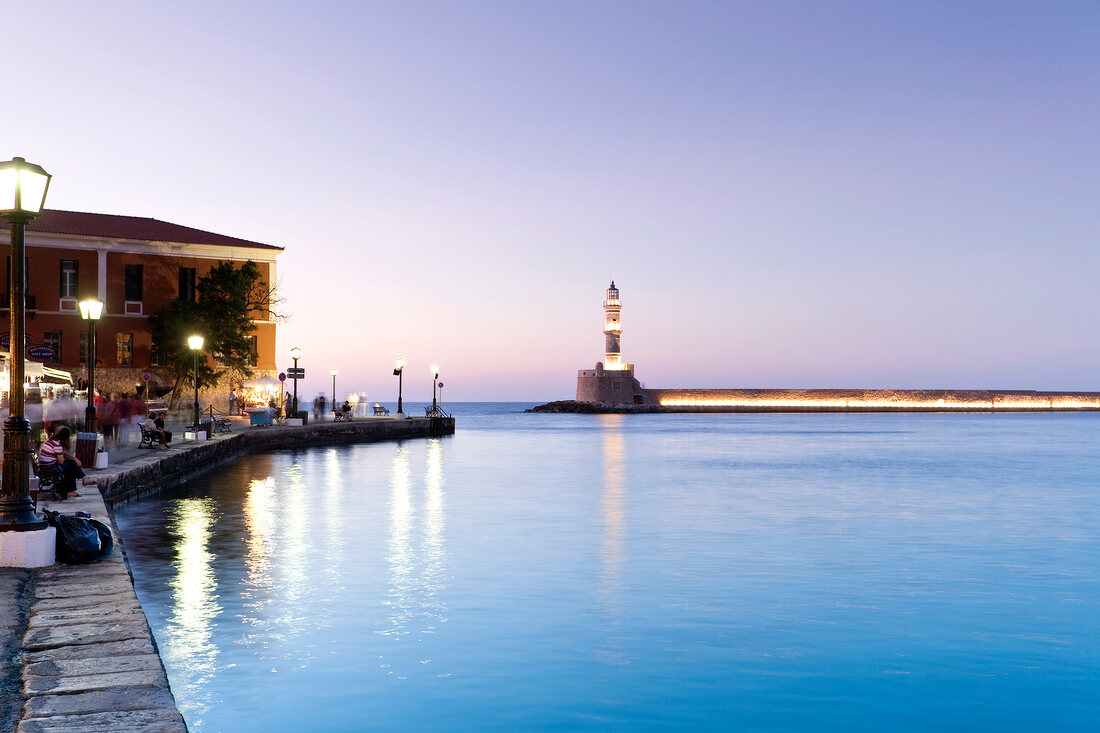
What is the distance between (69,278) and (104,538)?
37073 millimetres

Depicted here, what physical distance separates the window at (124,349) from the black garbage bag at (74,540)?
36.3 metres

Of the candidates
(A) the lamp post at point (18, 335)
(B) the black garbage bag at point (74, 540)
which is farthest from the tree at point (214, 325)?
(A) the lamp post at point (18, 335)

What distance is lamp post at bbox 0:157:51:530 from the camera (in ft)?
→ 28.9

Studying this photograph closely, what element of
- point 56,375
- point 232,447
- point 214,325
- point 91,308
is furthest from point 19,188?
point 214,325

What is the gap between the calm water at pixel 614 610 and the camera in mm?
8891

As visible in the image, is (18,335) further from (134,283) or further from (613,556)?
(134,283)

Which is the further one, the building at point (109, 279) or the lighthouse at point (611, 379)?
the lighthouse at point (611, 379)

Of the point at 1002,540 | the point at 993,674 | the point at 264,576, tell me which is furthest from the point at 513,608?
the point at 1002,540

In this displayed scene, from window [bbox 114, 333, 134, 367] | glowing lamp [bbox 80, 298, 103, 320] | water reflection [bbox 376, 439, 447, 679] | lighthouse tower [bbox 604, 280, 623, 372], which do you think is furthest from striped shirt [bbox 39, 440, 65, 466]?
lighthouse tower [bbox 604, 280, 623, 372]

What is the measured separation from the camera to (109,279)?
43250 millimetres

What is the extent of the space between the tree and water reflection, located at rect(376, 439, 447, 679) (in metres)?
17.6

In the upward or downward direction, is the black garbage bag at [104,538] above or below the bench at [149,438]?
below

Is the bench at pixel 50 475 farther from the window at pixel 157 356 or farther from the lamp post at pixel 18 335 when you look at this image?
the window at pixel 157 356

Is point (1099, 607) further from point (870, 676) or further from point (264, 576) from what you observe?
point (264, 576)
